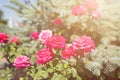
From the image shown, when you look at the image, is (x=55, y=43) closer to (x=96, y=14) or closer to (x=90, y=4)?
(x=90, y=4)

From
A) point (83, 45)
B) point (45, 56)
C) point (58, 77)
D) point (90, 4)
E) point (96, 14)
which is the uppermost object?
point (90, 4)

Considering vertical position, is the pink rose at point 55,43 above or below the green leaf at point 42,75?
above

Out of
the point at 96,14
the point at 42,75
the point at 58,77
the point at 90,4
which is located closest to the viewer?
the point at 58,77

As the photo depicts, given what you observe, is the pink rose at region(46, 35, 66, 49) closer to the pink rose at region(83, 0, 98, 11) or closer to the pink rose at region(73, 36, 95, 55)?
the pink rose at region(73, 36, 95, 55)

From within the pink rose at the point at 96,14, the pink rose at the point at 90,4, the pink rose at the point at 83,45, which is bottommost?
the pink rose at the point at 83,45

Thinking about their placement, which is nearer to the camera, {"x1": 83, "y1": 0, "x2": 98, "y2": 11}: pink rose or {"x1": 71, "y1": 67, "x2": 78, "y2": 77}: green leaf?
{"x1": 71, "y1": 67, "x2": 78, "y2": 77}: green leaf

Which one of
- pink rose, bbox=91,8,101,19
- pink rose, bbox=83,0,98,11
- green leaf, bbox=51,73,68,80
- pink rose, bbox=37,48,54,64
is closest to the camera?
green leaf, bbox=51,73,68,80

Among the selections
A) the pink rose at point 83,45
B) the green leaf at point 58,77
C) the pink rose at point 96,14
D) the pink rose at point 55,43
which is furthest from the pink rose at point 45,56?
the pink rose at point 96,14

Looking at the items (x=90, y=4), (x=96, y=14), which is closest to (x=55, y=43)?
(x=90, y=4)

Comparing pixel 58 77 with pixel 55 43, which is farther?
pixel 55 43

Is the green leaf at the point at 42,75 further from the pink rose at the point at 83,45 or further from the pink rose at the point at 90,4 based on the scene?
the pink rose at the point at 90,4

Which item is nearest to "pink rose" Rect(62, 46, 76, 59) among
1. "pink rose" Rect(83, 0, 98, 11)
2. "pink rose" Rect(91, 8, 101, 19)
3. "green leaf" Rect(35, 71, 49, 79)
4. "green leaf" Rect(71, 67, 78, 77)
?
"green leaf" Rect(71, 67, 78, 77)

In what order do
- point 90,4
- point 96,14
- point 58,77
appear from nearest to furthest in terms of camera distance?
1. point 58,77
2. point 90,4
3. point 96,14

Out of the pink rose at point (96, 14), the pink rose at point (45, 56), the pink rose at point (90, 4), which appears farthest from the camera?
the pink rose at point (96, 14)
